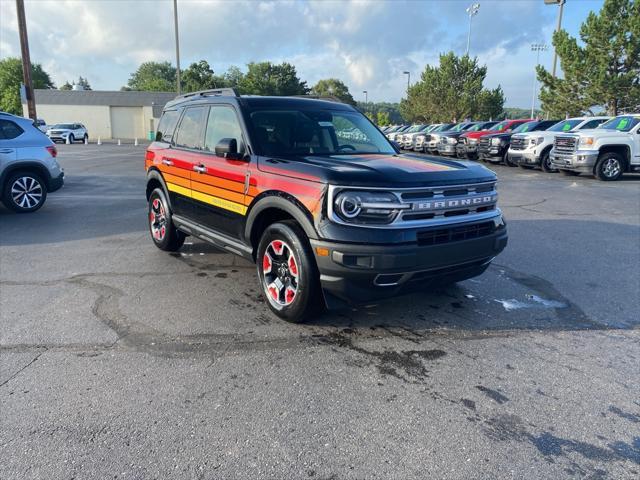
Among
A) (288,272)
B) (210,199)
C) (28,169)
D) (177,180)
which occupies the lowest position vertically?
(288,272)

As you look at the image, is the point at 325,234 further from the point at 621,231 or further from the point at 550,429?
the point at 621,231

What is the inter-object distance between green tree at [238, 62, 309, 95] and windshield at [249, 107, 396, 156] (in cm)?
6349

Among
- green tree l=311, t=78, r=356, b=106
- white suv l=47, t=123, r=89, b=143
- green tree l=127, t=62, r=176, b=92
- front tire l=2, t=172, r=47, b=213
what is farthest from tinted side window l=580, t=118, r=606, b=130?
green tree l=127, t=62, r=176, b=92

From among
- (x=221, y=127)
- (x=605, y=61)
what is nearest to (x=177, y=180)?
(x=221, y=127)

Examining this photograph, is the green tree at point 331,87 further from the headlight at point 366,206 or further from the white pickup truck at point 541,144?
the headlight at point 366,206

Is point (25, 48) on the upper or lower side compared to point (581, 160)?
upper

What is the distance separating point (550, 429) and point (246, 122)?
3.48 meters

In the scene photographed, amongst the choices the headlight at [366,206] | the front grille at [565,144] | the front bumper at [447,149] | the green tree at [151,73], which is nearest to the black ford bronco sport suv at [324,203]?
the headlight at [366,206]

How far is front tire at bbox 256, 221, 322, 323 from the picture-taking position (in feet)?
12.2

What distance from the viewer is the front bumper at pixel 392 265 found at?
341 cm

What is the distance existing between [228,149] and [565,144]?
13374 mm

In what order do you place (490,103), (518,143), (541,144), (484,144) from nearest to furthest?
(541,144) → (518,143) → (484,144) → (490,103)

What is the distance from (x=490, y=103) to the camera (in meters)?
44.7

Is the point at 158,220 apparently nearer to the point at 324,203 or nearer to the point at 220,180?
the point at 220,180
